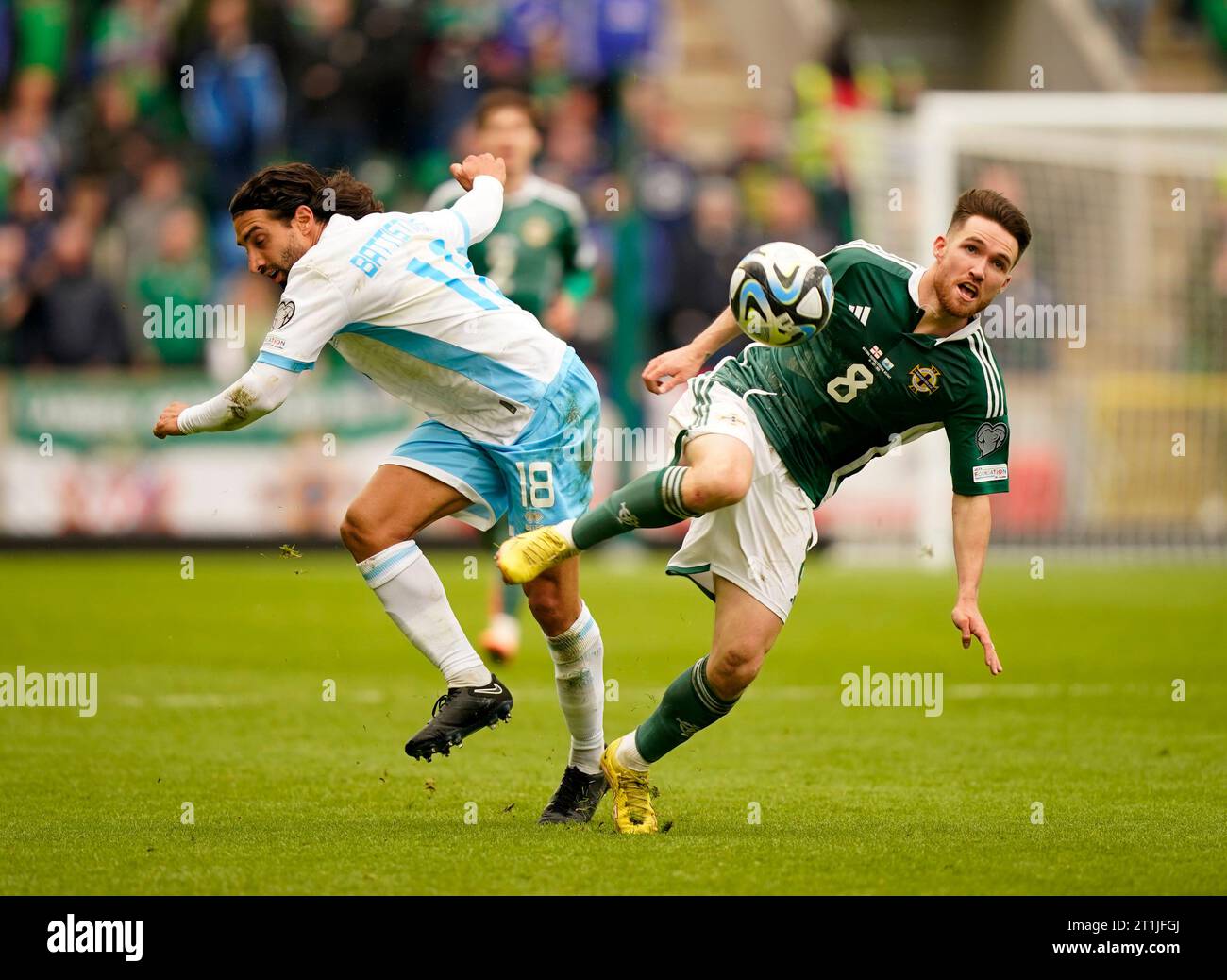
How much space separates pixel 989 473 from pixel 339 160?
39.3 feet

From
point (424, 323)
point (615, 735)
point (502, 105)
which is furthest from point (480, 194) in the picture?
point (502, 105)

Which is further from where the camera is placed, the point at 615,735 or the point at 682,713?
the point at 615,735

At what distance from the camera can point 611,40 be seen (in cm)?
1875

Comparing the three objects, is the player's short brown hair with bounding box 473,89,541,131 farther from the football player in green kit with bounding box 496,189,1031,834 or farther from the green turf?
the football player in green kit with bounding box 496,189,1031,834

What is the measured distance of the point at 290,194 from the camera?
6223mm

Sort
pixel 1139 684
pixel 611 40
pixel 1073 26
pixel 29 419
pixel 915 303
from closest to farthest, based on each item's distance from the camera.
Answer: pixel 915 303, pixel 1139 684, pixel 29 419, pixel 611 40, pixel 1073 26

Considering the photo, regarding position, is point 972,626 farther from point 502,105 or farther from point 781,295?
point 502,105

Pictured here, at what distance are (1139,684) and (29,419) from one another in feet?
34.8

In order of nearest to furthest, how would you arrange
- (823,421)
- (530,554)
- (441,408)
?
(530,554) < (823,421) < (441,408)

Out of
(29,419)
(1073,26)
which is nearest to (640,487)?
(29,419)

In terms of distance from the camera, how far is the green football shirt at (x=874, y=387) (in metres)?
6.24

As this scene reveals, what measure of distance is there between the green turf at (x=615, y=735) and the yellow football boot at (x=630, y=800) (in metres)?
0.10

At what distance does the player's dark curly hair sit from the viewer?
20.4 ft

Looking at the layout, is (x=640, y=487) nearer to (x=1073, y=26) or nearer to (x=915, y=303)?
(x=915, y=303)
